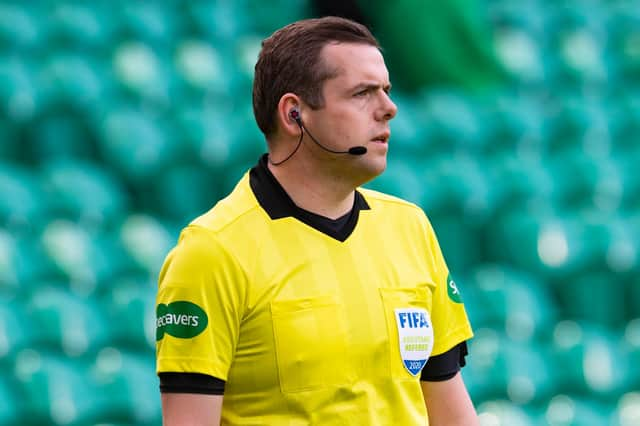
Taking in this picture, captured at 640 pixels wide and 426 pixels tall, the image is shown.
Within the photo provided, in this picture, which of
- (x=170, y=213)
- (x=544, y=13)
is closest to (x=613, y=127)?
(x=544, y=13)

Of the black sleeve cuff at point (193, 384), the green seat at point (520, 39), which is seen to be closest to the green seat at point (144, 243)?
the green seat at point (520, 39)

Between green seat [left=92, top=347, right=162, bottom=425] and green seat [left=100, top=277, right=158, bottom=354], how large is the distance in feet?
0.26

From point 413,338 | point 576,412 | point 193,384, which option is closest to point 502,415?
point 576,412

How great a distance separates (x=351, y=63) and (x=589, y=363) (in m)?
2.82

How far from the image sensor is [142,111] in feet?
12.9

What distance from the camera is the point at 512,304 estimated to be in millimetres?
3859

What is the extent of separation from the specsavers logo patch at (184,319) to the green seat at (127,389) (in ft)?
6.76

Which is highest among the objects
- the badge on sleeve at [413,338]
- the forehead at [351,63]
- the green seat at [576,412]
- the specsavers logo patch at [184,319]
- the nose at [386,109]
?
the forehead at [351,63]

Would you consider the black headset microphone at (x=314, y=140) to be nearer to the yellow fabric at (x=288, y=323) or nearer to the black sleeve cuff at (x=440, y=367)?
the yellow fabric at (x=288, y=323)

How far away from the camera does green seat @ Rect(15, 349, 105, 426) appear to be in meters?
3.19

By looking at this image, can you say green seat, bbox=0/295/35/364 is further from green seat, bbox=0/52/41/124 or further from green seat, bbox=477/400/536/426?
green seat, bbox=477/400/536/426

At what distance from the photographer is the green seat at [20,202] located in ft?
11.5

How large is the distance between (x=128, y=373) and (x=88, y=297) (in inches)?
12.1

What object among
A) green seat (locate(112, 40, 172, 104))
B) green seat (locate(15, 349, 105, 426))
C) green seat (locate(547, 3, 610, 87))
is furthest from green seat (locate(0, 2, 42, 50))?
green seat (locate(547, 3, 610, 87))
